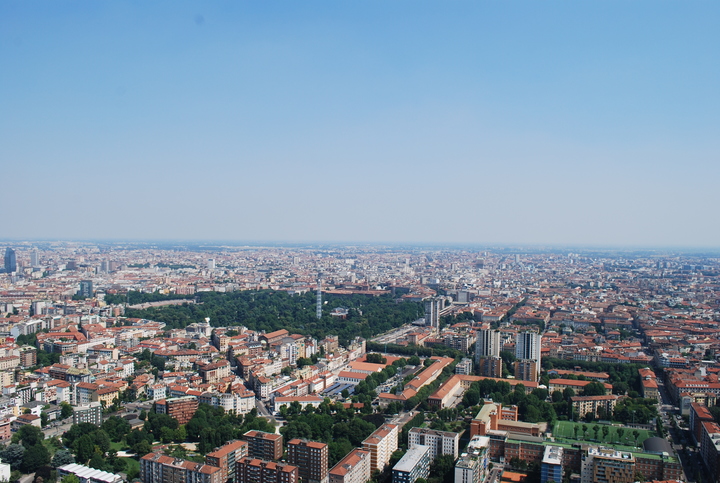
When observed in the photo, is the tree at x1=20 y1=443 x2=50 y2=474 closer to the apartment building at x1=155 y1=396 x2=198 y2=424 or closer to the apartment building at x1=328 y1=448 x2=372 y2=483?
the apartment building at x1=155 y1=396 x2=198 y2=424

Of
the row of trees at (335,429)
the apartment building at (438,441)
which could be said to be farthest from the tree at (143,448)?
the apartment building at (438,441)

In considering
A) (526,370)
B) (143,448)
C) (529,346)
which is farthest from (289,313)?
(143,448)

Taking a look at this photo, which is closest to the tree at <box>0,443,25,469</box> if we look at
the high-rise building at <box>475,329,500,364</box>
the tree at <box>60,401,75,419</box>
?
the tree at <box>60,401,75,419</box>

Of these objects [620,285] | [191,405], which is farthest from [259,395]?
[620,285]

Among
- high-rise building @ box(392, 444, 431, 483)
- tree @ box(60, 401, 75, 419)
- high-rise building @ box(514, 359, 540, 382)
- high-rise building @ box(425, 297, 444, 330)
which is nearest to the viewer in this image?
high-rise building @ box(392, 444, 431, 483)

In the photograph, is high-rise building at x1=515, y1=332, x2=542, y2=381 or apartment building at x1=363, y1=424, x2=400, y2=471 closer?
apartment building at x1=363, y1=424, x2=400, y2=471

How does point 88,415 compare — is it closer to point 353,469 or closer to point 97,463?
point 97,463

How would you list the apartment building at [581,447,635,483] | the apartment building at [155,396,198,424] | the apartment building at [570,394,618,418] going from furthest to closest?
the apartment building at [570,394,618,418] → the apartment building at [155,396,198,424] → the apartment building at [581,447,635,483]

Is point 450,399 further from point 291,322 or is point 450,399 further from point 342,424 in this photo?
point 291,322
